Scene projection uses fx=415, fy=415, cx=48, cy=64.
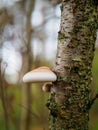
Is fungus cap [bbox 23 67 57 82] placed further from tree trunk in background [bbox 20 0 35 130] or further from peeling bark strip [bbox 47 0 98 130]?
tree trunk in background [bbox 20 0 35 130]

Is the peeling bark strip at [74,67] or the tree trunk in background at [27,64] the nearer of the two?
the peeling bark strip at [74,67]

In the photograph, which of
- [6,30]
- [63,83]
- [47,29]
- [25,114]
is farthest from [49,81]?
[47,29]

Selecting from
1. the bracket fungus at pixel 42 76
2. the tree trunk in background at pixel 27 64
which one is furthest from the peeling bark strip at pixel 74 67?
the tree trunk in background at pixel 27 64

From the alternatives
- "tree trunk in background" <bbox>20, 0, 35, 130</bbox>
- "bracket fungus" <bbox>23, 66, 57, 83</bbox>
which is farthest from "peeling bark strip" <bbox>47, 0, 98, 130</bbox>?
"tree trunk in background" <bbox>20, 0, 35, 130</bbox>

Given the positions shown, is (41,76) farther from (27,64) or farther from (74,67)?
(27,64)

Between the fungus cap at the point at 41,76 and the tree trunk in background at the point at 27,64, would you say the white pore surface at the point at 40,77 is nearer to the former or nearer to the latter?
the fungus cap at the point at 41,76

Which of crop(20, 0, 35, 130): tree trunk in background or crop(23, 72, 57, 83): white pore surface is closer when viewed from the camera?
crop(23, 72, 57, 83): white pore surface

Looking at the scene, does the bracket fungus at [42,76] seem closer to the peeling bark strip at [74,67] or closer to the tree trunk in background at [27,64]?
the peeling bark strip at [74,67]

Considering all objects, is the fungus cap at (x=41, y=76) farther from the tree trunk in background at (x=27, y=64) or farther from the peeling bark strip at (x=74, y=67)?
the tree trunk in background at (x=27, y=64)

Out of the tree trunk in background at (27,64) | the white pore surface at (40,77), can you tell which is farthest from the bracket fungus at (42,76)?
the tree trunk in background at (27,64)
